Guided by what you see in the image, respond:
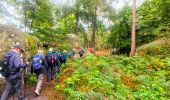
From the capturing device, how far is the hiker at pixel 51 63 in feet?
39.6

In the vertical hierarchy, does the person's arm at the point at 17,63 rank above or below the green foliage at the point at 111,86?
above

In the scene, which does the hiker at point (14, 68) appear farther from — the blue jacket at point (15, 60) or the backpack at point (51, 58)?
the backpack at point (51, 58)

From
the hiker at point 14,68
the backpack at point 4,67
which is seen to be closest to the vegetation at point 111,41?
the hiker at point 14,68

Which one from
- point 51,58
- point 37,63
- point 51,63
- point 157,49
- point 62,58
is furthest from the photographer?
point 157,49

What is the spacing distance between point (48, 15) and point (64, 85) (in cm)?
1024

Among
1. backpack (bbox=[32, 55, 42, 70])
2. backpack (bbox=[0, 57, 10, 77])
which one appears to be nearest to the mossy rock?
backpack (bbox=[32, 55, 42, 70])

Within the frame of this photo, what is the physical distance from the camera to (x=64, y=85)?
30.1 ft

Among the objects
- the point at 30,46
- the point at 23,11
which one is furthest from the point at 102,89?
the point at 23,11

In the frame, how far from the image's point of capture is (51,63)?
12.3m

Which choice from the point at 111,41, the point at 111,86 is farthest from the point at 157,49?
the point at 111,86

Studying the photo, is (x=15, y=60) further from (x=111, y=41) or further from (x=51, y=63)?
(x=111, y=41)

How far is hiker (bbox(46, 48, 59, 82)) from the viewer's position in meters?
12.1

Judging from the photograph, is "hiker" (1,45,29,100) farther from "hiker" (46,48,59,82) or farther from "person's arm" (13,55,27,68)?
"hiker" (46,48,59,82)

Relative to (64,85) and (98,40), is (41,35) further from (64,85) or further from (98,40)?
(98,40)
